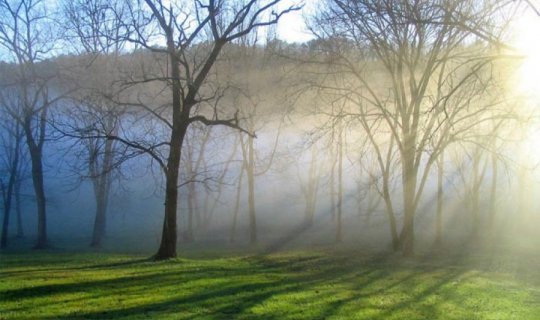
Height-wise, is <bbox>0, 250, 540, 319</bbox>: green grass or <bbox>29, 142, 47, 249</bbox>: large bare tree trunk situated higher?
<bbox>29, 142, 47, 249</bbox>: large bare tree trunk

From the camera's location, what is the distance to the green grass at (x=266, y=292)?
8820 millimetres

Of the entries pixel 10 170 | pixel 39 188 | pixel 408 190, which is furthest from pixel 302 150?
pixel 10 170

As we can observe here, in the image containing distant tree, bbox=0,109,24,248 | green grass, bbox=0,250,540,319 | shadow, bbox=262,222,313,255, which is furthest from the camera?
distant tree, bbox=0,109,24,248

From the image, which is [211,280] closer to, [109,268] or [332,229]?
[109,268]

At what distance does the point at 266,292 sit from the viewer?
34.7 feet

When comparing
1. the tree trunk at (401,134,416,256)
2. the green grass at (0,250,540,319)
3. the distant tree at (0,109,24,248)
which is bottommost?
the green grass at (0,250,540,319)

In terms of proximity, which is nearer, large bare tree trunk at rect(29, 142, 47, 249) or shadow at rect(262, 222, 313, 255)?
large bare tree trunk at rect(29, 142, 47, 249)

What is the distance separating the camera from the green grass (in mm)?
8820

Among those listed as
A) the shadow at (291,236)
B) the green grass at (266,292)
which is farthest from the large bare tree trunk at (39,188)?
the green grass at (266,292)

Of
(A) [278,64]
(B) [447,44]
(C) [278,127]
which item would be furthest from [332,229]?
(B) [447,44]

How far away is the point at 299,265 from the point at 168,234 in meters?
4.16

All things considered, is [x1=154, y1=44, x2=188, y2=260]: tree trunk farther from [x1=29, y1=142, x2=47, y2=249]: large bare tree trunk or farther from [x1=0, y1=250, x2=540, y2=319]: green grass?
[x1=29, y1=142, x2=47, y2=249]: large bare tree trunk

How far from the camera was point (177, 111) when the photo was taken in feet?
55.2

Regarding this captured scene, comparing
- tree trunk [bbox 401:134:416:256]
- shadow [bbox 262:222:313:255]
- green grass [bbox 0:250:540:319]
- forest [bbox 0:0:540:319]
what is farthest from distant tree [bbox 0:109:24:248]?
tree trunk [bbox 401:134:416:256]
